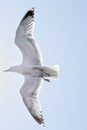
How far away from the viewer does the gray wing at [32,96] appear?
14016mm

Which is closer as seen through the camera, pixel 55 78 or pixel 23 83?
pixel 55 78

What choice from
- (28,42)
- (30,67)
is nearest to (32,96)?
(30,67)

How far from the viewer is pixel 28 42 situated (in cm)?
1441

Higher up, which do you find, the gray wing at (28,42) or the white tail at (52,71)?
the gray wing at (28,42)

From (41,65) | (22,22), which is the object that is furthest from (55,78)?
(22,22)

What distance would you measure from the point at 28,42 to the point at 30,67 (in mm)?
645

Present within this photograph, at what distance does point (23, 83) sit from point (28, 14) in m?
1.67

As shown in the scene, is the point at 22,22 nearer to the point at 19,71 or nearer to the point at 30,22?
the point at 30,22

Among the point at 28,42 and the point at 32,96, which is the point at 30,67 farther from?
the point at 32,96

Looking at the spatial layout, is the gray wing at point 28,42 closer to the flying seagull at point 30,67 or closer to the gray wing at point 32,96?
the flying seagull at point 30,67

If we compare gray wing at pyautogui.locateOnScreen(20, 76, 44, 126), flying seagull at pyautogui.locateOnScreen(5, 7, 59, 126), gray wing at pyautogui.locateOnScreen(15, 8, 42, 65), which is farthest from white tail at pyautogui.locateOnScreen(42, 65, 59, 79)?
gray wing at pyautogui.locateOnScreen(20, 76, 44, 126)

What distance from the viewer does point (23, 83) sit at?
1467 centimetres

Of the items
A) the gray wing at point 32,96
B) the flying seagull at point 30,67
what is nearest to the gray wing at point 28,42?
the flying seagull at point 30,67

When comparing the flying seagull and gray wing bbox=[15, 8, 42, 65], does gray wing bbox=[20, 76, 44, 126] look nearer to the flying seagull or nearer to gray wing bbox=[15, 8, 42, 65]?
the flying seagull
